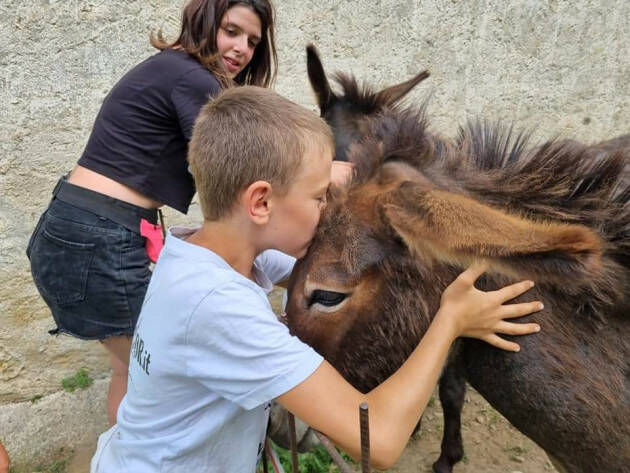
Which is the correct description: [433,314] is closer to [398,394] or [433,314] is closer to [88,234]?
[398,394]

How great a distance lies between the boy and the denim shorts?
0.63 metres

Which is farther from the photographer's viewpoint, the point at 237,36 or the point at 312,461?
the point at 312,461

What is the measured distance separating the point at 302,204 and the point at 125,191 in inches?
41.7

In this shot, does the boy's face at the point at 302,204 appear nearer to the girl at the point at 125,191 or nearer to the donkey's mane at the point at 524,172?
the donkey's mane at the point at 524,172

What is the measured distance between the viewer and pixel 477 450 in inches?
137

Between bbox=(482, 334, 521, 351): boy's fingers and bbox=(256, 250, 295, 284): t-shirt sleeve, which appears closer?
bbox=(482, 334, 521, 351): boy's fingers

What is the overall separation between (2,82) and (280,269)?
1.95 m

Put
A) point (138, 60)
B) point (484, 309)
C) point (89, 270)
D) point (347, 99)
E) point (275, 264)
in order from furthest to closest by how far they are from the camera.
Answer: point (347, 99) → point (138, 60) → point (89, 270) → point (275, 264) → point (484, 309)

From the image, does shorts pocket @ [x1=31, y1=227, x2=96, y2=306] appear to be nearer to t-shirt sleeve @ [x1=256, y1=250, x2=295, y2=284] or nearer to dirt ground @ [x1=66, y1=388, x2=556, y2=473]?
t-shirt sleeve @ [x1=256, y1=250, x2=295, y2=284]

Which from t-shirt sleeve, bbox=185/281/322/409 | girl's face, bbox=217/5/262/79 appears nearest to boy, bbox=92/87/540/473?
t-shirt sleeve, bbox=185/281/322/409

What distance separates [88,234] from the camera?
6.72ft

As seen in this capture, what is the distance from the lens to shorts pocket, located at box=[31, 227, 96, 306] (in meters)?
2.06

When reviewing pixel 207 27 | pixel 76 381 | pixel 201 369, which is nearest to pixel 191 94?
pixel 207 27

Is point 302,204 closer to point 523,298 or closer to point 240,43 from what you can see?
point 523,298
